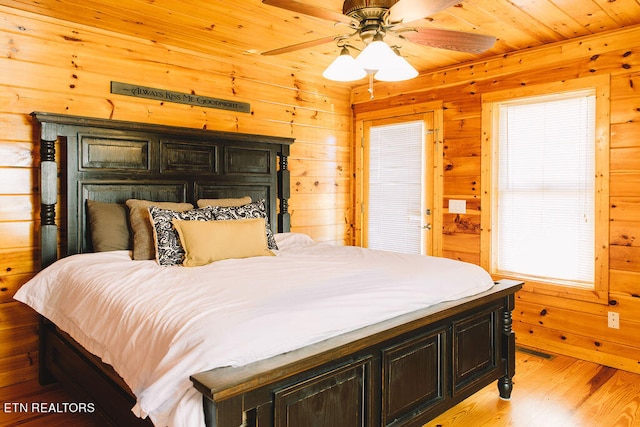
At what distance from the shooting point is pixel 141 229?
2814 mm

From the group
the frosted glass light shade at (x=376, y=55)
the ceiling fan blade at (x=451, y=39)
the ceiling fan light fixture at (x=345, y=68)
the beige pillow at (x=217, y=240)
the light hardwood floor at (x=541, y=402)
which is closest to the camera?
the frosted glass light shade at (x=376, y=55)

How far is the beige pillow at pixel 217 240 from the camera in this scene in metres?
2.58

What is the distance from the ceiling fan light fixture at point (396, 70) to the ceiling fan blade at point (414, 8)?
18cm

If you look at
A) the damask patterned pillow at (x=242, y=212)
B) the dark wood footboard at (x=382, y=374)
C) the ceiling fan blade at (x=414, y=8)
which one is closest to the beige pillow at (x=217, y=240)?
the damask patterned pillow at (x=242, y=212)

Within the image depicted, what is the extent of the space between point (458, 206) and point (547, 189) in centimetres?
76

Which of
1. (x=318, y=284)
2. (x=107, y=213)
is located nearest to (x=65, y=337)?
(x=107, y=213)

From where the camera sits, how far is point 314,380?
162 centimetres

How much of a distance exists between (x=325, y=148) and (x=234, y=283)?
9.60ft

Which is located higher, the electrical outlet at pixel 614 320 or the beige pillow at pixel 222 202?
the beige pillow at pixel 222 202

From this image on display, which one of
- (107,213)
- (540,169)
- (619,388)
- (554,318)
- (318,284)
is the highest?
(540,169)

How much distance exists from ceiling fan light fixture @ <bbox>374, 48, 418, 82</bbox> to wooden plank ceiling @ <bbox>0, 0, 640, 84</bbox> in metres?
0.82

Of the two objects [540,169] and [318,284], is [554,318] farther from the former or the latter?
[318,284]

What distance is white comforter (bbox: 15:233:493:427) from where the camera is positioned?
1427 millimetres

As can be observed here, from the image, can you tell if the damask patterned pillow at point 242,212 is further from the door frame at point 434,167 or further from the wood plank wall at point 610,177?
the wood plank wall at point 610,177
